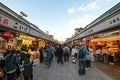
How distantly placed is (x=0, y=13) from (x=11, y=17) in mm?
1462

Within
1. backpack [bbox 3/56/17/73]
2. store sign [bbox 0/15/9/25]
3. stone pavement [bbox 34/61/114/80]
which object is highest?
store sign [bbox 0/15/9/25]

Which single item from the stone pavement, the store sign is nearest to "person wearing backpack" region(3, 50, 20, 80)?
the store sign

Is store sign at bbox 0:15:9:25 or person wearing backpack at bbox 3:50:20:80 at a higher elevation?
store sign at bbox 0:15:9:25

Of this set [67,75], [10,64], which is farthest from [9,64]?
[67,75]

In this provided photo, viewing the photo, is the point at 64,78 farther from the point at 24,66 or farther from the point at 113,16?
the point at 113,16

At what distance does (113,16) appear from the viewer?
8812 mm

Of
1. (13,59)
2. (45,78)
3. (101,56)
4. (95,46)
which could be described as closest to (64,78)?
(45,78)

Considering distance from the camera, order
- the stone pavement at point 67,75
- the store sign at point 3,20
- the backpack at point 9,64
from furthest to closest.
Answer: the stone pavement at point 67,75, the store sign at point 3,20, the backpack at point 9,64

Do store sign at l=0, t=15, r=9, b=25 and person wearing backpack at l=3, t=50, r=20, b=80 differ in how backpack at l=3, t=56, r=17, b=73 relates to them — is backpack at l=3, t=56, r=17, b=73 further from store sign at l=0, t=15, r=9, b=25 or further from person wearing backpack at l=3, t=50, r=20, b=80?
store sign at l=0, t=15, r=9, b=25

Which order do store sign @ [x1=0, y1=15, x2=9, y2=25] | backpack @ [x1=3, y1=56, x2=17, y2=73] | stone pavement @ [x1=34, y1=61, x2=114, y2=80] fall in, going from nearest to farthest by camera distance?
backpack @ [x1=3, y1=56, x2=17, y2=73] → store sign @ [x1=0, y1=15, x2=9, y2=25] → stone pavement @ [x1=34, y1=61, x2=114, y2=80]

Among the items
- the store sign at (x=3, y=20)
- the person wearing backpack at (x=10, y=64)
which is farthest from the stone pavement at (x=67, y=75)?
the store sign at (x=3, y=20)

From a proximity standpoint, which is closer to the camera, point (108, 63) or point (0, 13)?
point (0, 13)

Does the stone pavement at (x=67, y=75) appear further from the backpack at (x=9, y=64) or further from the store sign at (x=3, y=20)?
the store sign at (x=3, y=20)

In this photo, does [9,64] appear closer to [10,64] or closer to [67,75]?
[10,64]
